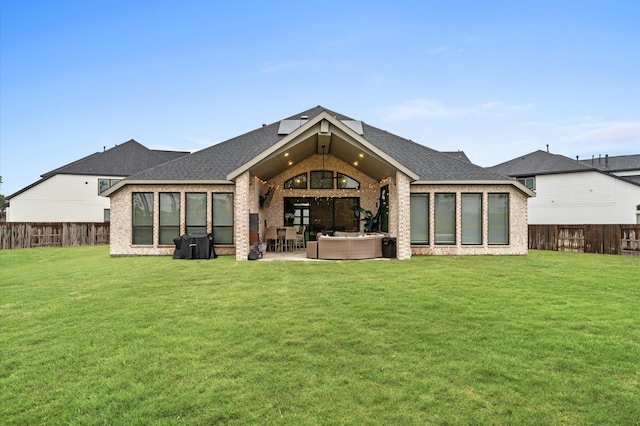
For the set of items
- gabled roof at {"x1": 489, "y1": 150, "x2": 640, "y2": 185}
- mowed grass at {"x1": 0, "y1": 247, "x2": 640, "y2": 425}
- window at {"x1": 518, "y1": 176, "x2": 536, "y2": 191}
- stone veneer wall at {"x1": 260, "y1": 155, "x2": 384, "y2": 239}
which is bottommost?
mowed grass at {"x1": 0, "y1": 247, "x2": 640, "y2": 425}

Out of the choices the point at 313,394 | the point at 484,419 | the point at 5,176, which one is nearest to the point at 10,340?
the point at 313,394

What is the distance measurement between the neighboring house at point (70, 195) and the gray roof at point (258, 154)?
14747 mm

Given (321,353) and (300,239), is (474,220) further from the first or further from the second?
(321,353)

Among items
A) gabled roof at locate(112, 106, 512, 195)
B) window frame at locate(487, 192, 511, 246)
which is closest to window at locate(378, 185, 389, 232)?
gabled roof at locate(112, 106, 512, 195)

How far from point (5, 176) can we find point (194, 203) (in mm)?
53647

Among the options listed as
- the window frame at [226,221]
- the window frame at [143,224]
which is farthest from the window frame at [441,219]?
the window frame at [143,224]

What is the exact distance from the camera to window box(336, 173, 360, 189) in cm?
1780

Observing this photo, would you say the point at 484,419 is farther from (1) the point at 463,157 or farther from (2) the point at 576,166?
(2) the point at 576,166

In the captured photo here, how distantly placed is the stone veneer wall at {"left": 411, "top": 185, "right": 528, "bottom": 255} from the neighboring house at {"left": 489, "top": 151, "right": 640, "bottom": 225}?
16272mm

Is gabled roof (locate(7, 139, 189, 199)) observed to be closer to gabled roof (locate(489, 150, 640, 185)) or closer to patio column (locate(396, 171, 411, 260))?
patio column (locate(396, 171, 411, 260))

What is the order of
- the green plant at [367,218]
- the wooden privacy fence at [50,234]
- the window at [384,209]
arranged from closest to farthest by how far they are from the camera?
1. the window at [384,209]
2. the green plant at [367,218]
3. the wooden privacy fence at [50,234]

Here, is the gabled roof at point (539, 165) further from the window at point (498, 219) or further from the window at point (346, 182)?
the window at point (346, 182)

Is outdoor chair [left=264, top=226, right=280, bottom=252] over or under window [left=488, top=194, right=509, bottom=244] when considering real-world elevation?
under

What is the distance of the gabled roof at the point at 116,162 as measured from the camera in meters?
27.5
